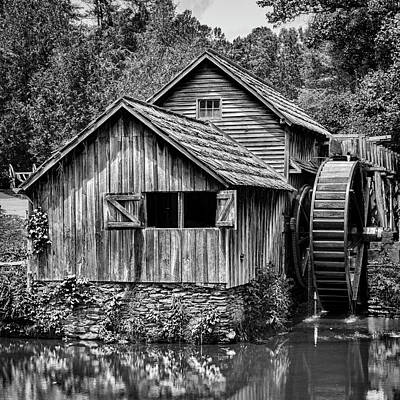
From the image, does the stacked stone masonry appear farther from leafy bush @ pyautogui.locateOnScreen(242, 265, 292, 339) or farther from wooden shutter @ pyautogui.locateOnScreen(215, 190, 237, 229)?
wooden shutter @ pyautogui.locateOnScreen(215, 190, 237, 229)

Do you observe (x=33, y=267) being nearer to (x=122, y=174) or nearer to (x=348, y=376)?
(x=122, y=174)

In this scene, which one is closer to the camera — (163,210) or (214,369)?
(214,369)

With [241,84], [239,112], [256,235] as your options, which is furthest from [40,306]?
[241,84]

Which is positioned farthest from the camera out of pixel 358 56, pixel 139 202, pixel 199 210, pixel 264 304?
pixel 358 56

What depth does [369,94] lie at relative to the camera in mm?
28094

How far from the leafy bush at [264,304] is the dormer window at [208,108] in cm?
538

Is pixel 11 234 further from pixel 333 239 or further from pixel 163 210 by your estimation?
pixel 333 239

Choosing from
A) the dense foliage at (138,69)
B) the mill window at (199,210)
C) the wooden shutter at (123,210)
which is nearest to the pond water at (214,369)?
the wooden shutter at (123,210)

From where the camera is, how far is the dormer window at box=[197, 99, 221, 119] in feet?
74.3

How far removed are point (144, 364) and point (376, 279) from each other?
835 cm

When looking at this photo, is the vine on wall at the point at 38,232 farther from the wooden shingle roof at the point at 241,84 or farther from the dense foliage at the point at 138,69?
the dense foliage at the point at 138,69

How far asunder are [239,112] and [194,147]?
511 cm

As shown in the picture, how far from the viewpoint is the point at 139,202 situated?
17688mm

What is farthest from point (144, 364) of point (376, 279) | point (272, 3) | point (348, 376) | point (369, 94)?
point (272, 3)
